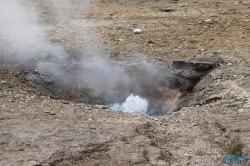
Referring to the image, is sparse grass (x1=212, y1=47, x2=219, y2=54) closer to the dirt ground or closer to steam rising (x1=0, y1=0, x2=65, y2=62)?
the dirt ground

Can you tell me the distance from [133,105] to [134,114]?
46.2 inches

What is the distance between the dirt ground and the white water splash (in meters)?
0.57

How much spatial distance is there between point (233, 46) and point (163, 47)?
1.05 metres

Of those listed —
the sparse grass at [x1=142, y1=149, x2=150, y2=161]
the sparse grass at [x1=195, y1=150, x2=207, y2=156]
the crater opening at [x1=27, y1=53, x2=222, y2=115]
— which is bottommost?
the crater opening at [x1=27, y1=53, x2=222, y2=115]

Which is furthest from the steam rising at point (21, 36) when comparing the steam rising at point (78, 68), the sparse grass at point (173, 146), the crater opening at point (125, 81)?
the sparse grass at point (173, 146)

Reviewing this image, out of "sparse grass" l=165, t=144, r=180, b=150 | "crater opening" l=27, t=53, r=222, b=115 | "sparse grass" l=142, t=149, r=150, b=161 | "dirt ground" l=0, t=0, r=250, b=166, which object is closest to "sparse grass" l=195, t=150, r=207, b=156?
"dirt ground" l=0, t=0, r=250, b=166

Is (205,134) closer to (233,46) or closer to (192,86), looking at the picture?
(192,86)

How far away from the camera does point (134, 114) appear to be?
4.43 metres

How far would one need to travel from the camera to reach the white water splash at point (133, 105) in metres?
5.53

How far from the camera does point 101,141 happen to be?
3.49m

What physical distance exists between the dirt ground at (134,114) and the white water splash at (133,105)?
0.57 metres

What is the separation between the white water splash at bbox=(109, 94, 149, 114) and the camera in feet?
18.1

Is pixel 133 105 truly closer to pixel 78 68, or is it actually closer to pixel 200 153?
pixel 78 68

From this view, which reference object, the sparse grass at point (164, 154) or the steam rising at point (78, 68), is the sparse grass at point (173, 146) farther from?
the steam rising at point (78, 68)
